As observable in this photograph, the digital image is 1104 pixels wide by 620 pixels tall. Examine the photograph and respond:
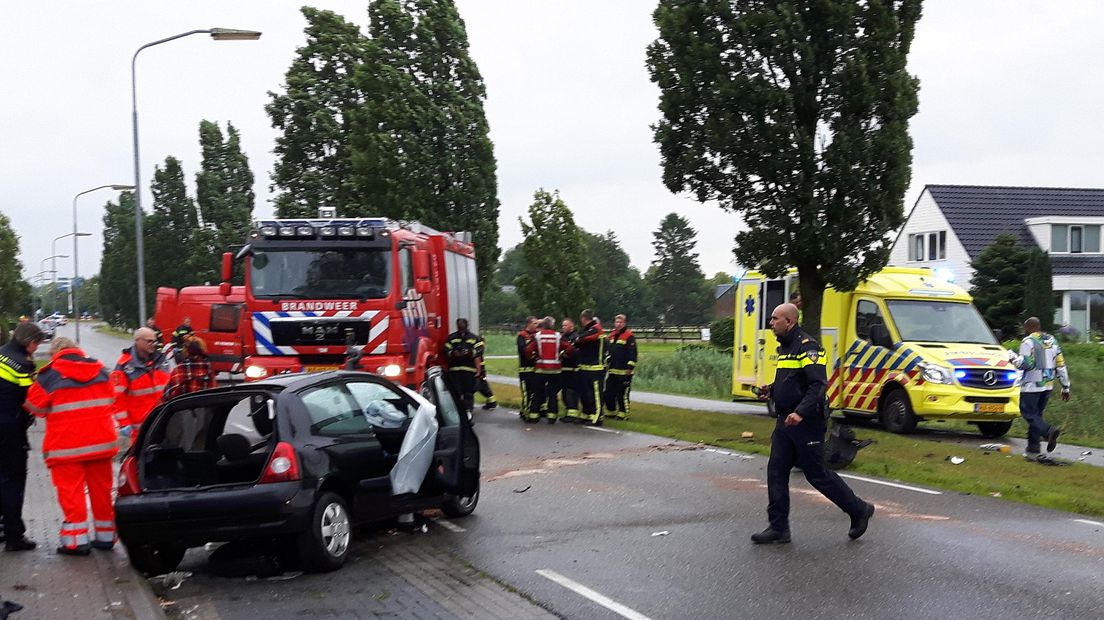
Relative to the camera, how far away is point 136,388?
34.6ft

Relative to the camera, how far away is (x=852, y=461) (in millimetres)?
13195

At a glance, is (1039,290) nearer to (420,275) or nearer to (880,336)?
(880,336)

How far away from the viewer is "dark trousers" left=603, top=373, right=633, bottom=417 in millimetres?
19938

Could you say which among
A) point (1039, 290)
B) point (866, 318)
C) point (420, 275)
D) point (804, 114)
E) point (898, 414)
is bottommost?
point (898, 414)

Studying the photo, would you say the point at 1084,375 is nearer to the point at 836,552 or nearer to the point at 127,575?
the point at 836,552

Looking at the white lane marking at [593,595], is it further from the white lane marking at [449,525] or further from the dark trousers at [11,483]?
the dark trousers at [11,483]

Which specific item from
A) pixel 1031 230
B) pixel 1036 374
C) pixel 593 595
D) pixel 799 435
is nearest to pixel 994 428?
pixel 1036 374

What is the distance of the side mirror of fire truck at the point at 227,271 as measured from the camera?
1684cm

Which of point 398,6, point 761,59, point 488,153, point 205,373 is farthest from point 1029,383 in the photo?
point 398,6

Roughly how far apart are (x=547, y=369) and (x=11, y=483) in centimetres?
1126

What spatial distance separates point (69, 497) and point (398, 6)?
2782 cm

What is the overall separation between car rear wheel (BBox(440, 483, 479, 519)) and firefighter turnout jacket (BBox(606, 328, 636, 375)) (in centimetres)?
937

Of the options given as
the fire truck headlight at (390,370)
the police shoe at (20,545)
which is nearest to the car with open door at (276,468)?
the police shoe at (20,545)

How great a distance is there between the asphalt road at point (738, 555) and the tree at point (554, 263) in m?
20.9
